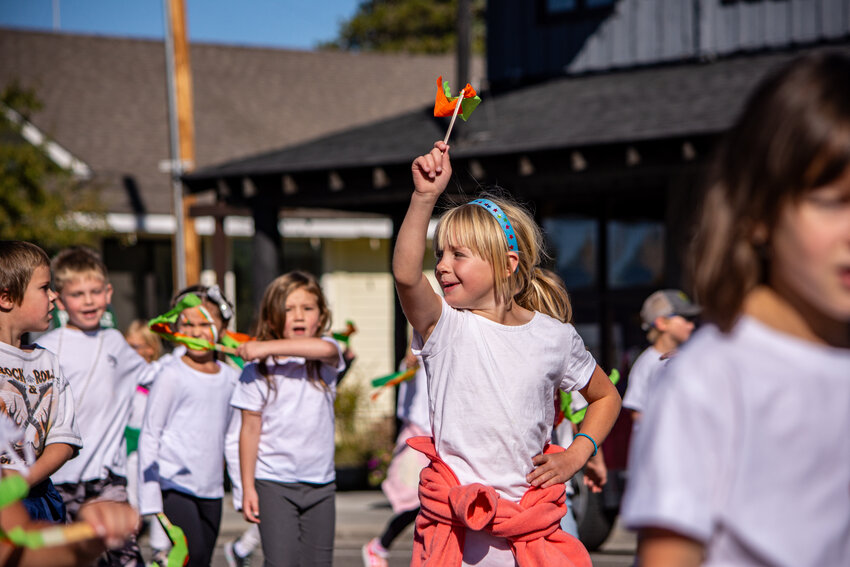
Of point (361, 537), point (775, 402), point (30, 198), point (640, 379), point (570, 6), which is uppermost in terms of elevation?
point (570, 6)

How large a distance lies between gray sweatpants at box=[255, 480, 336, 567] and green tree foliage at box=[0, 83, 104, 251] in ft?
34.0

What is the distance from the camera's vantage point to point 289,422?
5.22 m

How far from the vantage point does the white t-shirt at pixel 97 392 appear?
218 inches

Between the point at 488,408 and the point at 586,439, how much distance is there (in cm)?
45

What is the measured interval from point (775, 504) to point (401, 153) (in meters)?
8.77

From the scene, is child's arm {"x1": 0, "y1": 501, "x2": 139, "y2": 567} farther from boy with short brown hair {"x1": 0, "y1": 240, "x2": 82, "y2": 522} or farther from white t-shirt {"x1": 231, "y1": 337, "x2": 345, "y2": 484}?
white t-shirt {"x1": 231, "y1": 337, "x2": 345, "y2": 484}

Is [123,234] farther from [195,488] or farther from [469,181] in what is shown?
[195,488]

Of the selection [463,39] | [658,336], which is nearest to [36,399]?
[658,336]

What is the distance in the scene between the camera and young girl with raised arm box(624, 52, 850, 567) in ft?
5.46

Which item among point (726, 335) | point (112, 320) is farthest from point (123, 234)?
point (726, 335)

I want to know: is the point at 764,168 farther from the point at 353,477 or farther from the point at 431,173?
the point at 353,477

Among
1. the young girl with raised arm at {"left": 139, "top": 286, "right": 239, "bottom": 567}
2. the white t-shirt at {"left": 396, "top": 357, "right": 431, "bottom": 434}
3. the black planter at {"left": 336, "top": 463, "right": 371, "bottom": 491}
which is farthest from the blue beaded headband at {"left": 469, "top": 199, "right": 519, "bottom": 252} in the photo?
the black planter at {"left": 336, "top": 463, "right": 371, "bottom": 491}

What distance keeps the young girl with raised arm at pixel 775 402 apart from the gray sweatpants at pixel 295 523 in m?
3.58

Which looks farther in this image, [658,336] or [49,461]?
[658,336]
